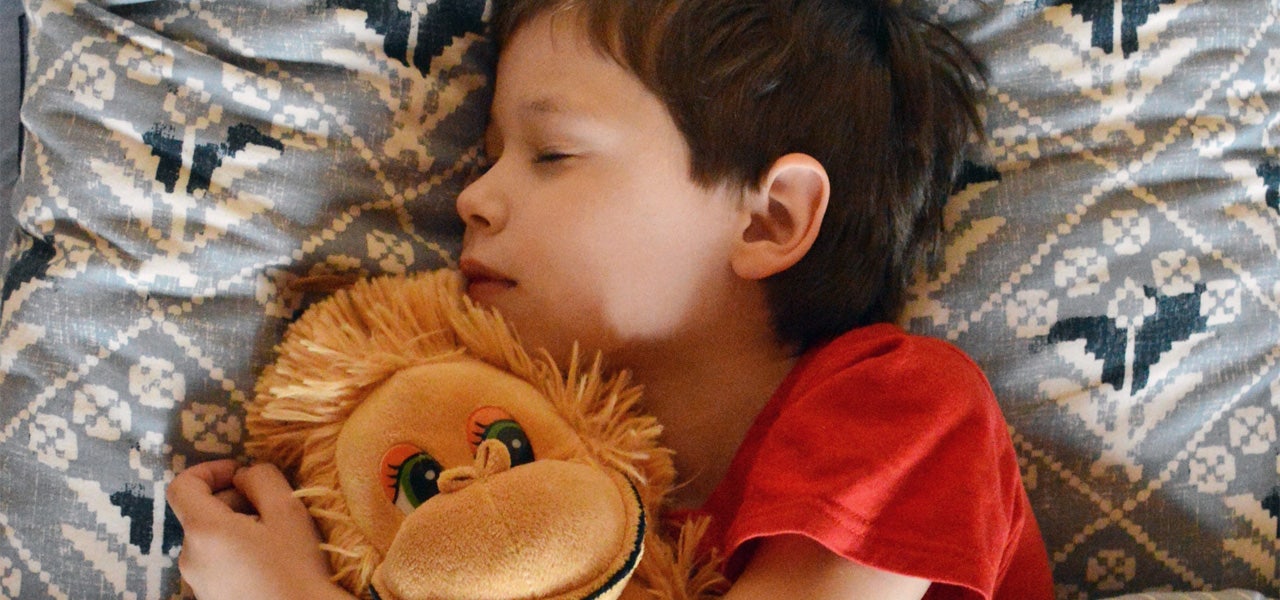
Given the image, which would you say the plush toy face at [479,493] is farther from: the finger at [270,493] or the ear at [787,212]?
the ear at [787,212]

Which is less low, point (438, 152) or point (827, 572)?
point (438, 152)

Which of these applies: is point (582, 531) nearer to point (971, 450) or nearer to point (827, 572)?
point (827, 572)

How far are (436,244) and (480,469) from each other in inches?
16.5

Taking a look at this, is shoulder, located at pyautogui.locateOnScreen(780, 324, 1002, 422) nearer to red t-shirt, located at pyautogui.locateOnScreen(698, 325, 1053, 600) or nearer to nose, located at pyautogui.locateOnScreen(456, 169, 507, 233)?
red t-shirt, located at pyautogui.locateOnScreen(698, 325, 1053, 600)

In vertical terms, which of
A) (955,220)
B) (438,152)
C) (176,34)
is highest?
(176,34)

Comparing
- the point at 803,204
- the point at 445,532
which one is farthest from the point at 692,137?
the point at 445,532

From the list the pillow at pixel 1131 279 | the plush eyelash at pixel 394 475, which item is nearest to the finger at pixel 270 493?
the plush eyelash at pixel 394 475

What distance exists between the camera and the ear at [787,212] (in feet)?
3.01

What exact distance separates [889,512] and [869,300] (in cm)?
33

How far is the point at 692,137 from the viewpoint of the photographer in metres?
0.91

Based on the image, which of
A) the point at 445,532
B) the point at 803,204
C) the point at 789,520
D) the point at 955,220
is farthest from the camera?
the point at 955,220

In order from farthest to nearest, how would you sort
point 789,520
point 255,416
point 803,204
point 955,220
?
point 955,220
point 803,204
point 255,416
point 789,520

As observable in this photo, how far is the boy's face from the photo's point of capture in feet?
2.91

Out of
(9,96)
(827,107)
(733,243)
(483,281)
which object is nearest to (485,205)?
(483,281)
